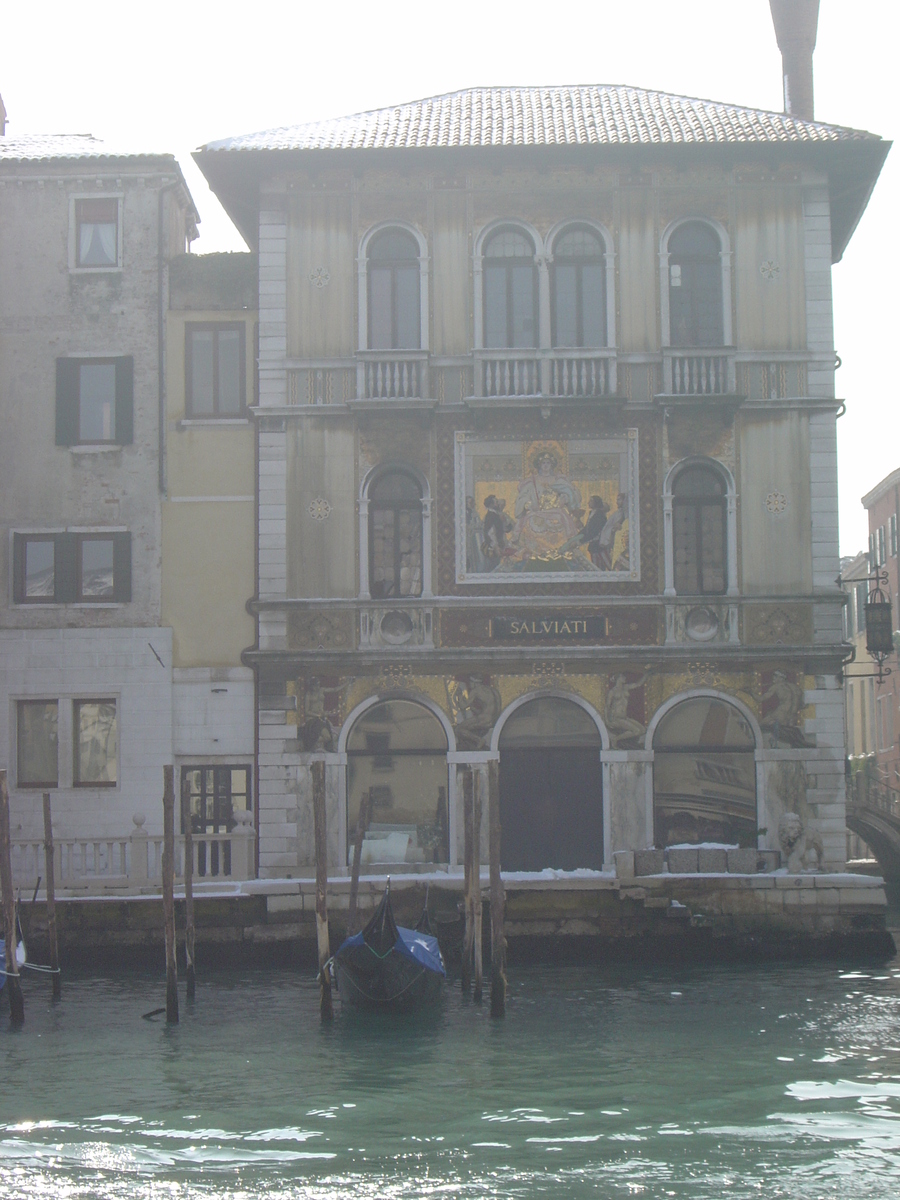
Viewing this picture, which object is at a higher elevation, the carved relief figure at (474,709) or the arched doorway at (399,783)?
the carved relief figure at (474,709)

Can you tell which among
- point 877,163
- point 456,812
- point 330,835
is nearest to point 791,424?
point 877,163

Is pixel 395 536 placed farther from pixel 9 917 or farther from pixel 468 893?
pixel 9 917

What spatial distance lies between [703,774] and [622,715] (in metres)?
1.28

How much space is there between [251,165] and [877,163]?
27.4ft

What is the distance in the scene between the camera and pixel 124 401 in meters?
22.2

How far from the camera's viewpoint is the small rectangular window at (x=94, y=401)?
22.2 meters

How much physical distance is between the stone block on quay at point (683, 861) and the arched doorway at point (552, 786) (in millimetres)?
1517

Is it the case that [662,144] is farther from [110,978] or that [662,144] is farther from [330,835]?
[110,978]

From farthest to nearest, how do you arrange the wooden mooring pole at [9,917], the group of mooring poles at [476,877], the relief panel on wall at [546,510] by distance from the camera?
1. the relief panel on wall at [546,510]
2. the group of mooring poles at [476,877]
3. the wooden mooring pole at [9,917]

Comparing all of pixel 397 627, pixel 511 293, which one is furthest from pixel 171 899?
pixel 511 293

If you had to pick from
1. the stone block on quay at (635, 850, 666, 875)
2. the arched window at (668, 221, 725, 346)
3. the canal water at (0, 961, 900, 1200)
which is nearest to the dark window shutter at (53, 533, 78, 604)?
the canal water at (0, 961, 900, 1200)

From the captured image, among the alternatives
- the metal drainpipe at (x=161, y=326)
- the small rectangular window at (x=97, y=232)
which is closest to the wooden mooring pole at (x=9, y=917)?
the metal drainpipe at (x=161, y=326)

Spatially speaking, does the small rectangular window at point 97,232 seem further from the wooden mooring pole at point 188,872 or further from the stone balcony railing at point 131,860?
the wooden mooring pole at point 188,872

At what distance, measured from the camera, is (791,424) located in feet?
70.4
